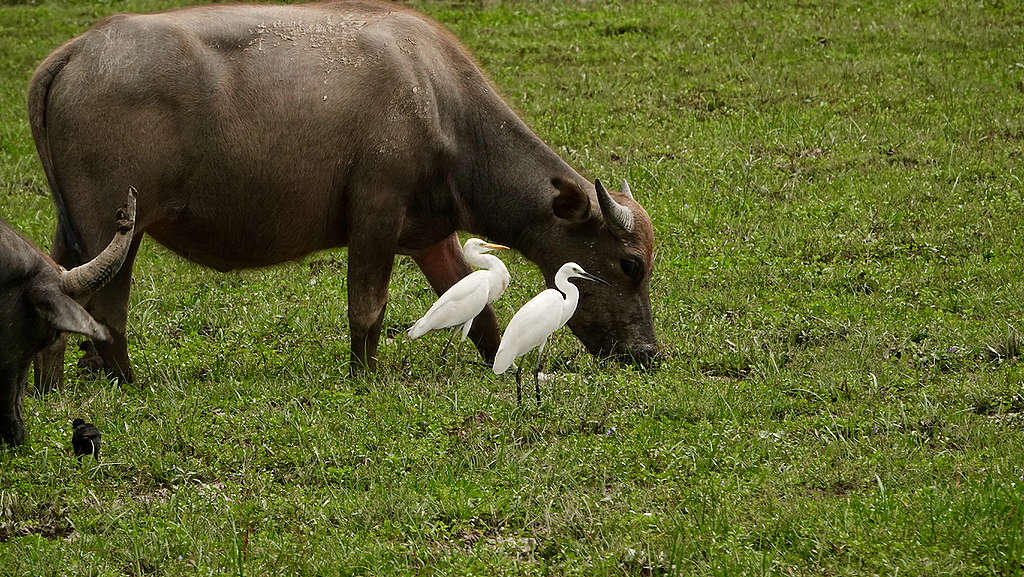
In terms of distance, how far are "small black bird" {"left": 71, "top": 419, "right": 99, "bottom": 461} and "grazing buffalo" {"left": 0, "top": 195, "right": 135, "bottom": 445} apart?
13.7 inches

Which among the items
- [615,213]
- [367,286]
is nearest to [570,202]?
[615,213]

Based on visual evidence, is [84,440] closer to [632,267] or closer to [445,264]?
[445,264]

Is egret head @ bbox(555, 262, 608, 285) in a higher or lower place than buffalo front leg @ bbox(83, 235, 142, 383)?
higher

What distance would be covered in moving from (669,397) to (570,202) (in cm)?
178

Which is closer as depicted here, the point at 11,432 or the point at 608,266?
the point at 11,432

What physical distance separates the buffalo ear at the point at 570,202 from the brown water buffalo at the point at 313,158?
0.01 m

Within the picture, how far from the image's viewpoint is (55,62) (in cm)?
761

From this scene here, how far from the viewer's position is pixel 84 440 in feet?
21.5

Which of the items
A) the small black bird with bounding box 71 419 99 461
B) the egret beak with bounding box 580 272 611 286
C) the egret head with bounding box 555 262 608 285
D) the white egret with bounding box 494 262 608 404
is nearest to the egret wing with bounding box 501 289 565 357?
the white egret with bounding box 494 262 608 404

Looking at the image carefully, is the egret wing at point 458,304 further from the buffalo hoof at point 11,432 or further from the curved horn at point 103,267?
the buffalo hoof at point 11,432

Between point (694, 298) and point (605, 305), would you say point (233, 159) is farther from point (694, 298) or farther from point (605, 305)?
point (694, 298)

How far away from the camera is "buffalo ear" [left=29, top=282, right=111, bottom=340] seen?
638 cm

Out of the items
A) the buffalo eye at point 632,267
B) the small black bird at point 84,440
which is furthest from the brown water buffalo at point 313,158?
the small black bird at point 84,440

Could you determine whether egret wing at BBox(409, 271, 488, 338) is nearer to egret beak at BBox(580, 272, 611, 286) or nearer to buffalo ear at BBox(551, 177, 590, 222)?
egret beak at BBox(580, 272, 611, 286)
